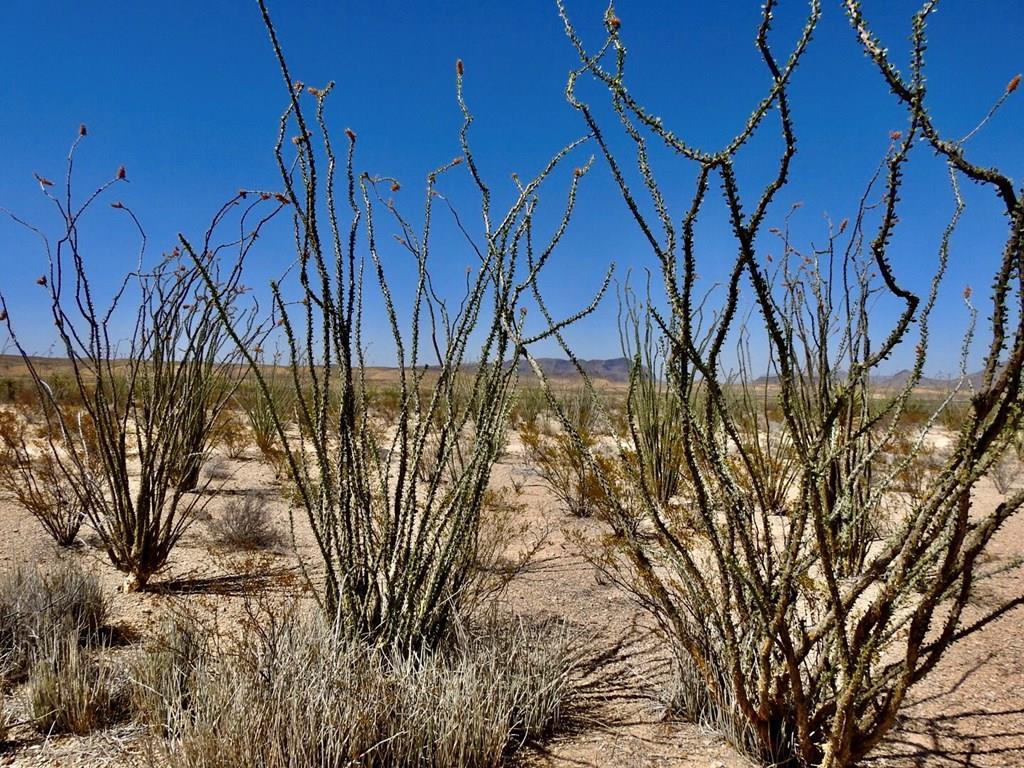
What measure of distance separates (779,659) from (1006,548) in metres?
4.67

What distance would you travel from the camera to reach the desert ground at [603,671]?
2498 millimetres

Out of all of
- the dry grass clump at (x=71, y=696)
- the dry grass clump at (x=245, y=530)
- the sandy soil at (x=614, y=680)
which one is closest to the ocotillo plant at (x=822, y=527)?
the sandy soil at (x=614, y=680)

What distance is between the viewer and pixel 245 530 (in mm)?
5719

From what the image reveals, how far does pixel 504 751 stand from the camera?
2535mm

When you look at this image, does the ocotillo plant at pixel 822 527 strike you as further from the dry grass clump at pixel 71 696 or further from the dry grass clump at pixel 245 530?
the dry grass clump at pixel 245 530

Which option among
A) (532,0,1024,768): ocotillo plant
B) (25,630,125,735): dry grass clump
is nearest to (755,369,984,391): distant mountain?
(532,0,1024,768): ocotillo plant

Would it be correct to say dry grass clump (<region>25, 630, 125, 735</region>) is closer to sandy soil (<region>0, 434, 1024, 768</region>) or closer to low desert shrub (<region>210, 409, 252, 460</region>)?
sandy soil (<region>0, 434, 1024, 768</region>)

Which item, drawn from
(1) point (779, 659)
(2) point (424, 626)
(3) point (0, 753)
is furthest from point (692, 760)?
(3) point (0, 753)

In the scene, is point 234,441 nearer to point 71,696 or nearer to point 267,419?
point 267,419

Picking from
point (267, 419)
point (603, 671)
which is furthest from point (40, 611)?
point (267, 419)

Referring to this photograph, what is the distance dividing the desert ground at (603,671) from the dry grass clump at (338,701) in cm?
15

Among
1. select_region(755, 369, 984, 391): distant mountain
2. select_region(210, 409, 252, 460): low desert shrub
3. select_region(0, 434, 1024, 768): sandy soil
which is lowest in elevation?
→ select_region(0, 434, 1024, 768): sandy soil

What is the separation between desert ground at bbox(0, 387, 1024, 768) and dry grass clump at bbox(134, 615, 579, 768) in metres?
0.15

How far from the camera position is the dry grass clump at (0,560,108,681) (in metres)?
3.10
